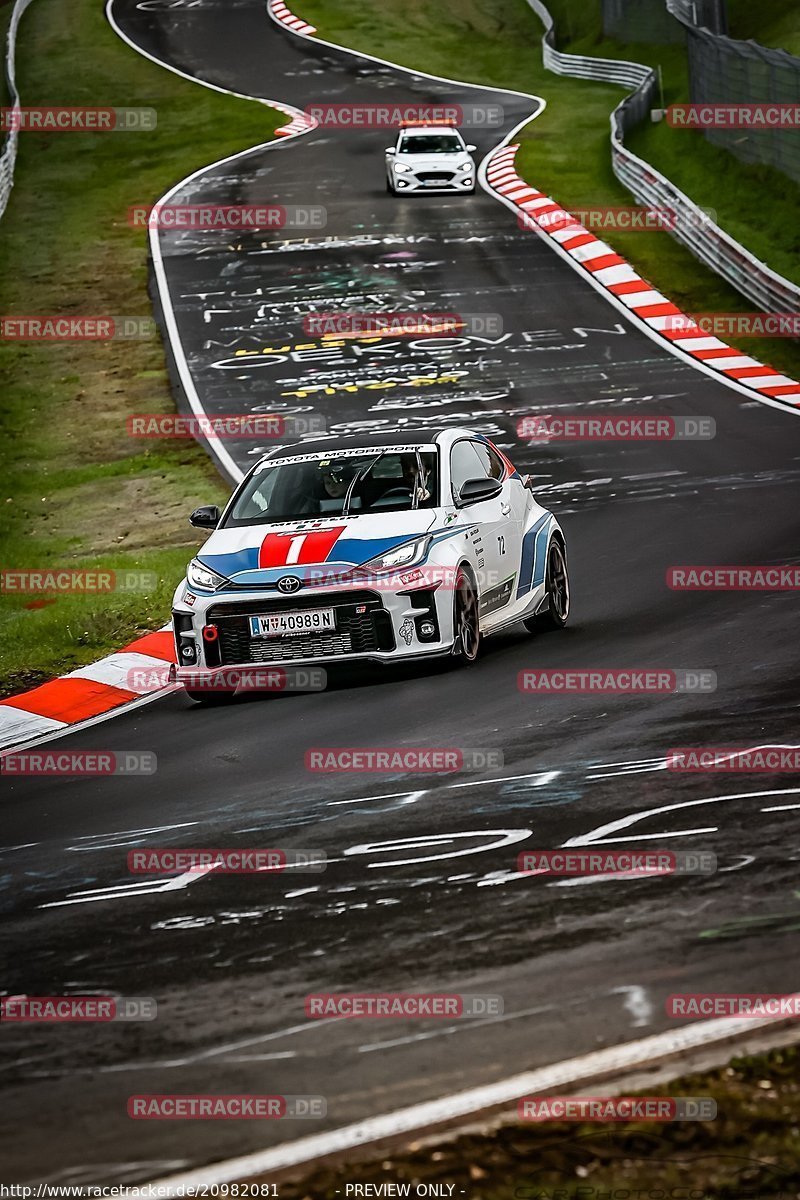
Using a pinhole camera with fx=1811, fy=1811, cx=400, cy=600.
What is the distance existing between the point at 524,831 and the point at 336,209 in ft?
97.6

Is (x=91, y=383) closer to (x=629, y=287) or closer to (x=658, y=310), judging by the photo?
(x=658, y=310)

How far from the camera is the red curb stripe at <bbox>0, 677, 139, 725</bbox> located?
39.2 feet

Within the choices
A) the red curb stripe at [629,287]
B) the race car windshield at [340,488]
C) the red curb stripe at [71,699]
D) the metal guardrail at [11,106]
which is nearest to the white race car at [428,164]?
the metal guardrail at [11,106]

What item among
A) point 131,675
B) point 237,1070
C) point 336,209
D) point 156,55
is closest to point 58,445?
point 131,675

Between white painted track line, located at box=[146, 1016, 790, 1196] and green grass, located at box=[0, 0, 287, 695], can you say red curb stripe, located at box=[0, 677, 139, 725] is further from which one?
white painted track line, located at box=[146, 1016, 790, 1196]

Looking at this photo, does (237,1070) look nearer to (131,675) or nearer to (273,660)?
(273,660)

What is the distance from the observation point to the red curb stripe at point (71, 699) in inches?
470

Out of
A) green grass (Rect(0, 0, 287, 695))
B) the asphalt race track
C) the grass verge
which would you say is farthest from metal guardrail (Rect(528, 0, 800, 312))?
the grass verge

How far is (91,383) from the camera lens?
84.9 ft

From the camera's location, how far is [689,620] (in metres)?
12.6

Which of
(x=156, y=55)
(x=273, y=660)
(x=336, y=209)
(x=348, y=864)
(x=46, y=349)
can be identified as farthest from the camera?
(x=156, y=55)

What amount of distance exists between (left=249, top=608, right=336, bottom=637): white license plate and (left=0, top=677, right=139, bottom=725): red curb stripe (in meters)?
1.34

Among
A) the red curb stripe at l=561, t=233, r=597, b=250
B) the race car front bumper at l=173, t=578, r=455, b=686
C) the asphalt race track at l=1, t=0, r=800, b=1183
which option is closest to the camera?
the asphalt race track at l=1, t=0, r=800, b=1183

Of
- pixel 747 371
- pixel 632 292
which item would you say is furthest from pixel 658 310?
pixel 747 371
